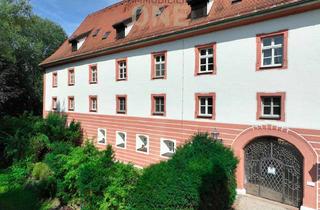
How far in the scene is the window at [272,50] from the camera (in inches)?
465

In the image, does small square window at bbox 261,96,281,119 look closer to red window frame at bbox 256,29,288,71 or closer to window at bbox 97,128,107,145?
red window frame at bbox 256,29,288,71

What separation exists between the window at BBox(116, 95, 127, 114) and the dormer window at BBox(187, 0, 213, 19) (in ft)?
22.6

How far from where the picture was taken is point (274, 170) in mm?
12578

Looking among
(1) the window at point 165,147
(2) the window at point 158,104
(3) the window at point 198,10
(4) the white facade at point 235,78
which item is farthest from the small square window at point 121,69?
(3) the window at point 198,10

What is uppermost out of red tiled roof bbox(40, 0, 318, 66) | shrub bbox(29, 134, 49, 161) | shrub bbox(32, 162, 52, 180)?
red tiled roof bbox(40, 0, 318, 66)

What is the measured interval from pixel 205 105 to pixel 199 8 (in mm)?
4880

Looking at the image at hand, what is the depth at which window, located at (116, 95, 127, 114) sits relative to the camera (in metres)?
19.5

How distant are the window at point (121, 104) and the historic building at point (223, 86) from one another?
0.23 feet

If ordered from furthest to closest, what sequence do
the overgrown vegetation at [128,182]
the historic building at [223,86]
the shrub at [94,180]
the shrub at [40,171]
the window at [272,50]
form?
the shrub at [40,171], the window at [272,50], the historic building at [223,86], the shrub at [94,180], the overgrown vegetation at [128,182]

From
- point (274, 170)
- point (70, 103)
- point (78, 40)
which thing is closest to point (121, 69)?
point (78, 40)

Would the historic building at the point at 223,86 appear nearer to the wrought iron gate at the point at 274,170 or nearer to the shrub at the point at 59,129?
the wrought iron gate at the point at 274,170

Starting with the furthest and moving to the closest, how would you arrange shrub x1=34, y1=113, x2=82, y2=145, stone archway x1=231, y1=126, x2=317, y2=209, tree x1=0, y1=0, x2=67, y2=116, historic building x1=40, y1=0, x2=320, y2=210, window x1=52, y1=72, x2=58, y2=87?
window x1=52, y1=72, x2=58, y2=87 < shrub x1=34, y1=113, x2=82, y2=145 < tree x1=0, y1=0, x2=67, y2=116 < historic building x1=40, y1=0, x2=320, y2=210 < stone archway x1=231, y1=126, x2=317, y2=209

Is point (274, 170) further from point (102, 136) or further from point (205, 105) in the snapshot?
point (102, 136)

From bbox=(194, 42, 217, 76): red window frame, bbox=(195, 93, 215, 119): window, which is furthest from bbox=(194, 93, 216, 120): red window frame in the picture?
bbox=(194, 42, 217, 76): red window frame
